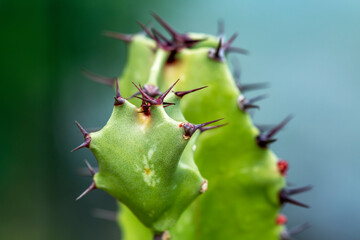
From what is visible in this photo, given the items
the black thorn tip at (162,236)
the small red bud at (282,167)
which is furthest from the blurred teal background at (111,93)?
the black thorn tip at (162,236)

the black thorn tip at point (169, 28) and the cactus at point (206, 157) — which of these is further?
the black thorn tip at point (169, 28)

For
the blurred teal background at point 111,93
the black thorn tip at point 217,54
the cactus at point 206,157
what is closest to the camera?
the cactus at point 206,157

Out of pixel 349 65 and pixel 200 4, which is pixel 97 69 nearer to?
pixel 200 4

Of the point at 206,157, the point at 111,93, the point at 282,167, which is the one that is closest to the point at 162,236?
the point at 206,157

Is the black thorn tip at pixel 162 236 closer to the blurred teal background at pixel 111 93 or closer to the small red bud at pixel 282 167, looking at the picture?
the small red bud at pixel 282 167

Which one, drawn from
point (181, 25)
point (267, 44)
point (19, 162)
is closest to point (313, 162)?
point (267, 44)

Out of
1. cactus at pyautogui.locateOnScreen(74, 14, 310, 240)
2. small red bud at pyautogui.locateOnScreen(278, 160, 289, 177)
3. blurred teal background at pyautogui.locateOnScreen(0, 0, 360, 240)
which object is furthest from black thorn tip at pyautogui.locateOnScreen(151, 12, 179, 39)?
blurred teal background at pyautogui.locateOnScreen(0, 0, 360, 240)

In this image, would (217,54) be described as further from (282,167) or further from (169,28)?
(282,167)

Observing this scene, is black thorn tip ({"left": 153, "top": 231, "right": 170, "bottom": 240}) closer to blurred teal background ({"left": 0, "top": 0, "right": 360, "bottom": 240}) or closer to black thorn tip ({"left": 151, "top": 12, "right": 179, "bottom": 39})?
black thorn tip ({"left": 151, "top": 12, "right": 179, "bottom": 39})
